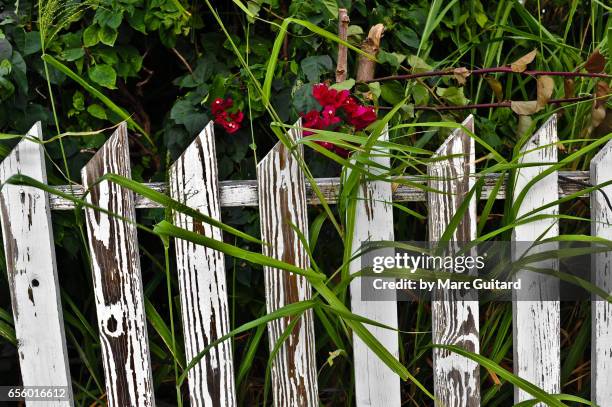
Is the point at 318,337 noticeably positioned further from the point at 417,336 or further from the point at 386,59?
the point at 386,59

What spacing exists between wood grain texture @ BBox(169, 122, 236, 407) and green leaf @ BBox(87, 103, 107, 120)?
1.03 ft

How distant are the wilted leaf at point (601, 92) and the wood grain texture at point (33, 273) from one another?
1.30m

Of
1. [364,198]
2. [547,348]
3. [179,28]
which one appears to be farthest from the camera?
[179,28]

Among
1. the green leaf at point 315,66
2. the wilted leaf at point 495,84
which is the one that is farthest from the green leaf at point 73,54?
the wilted leaf at point 495,84

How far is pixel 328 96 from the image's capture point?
149 cm

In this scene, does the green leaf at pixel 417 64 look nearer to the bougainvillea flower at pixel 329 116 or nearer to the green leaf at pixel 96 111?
the bougainvillea flower at pixel 329 116

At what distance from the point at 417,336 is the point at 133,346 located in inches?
27.7

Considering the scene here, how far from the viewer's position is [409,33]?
70.0 inches

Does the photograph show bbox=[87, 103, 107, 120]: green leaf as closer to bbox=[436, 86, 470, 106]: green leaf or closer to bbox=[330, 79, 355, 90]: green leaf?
bbox=[330, 79, 355, 90]: green leaf

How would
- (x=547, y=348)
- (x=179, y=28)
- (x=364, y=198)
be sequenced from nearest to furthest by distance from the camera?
(x=364, y=198), (x=547, y=348), (x=179, y=28)

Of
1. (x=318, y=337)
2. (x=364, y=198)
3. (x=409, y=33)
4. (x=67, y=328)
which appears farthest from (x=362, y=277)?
(x=67, y=328)

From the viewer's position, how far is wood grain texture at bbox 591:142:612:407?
1.56 m

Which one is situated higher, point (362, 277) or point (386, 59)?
point (386, 59)

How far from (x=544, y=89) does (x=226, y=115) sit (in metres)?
0.75
